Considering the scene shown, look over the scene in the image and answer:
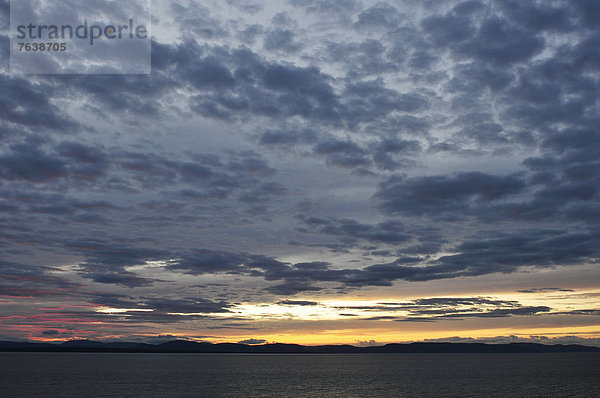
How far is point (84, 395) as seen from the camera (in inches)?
4099

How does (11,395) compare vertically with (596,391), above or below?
above

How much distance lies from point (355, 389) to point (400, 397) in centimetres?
2172

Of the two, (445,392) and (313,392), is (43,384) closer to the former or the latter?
(313,392)

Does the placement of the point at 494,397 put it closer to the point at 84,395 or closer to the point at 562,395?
the point at 562,395

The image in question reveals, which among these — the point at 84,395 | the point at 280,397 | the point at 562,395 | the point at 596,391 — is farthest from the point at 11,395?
the point at 596,391

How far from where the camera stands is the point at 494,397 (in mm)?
104938

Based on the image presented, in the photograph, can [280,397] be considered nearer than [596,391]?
Yes

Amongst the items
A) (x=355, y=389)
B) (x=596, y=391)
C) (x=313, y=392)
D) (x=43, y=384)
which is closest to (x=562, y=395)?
(x=596, y=391)

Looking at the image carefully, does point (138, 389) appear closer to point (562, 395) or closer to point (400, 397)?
point (400, 397)

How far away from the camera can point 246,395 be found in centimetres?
10806

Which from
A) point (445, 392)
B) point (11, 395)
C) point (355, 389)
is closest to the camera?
point (11, 395)

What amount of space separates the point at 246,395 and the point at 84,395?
35.4m

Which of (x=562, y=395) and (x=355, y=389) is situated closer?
(x=562, y=395)

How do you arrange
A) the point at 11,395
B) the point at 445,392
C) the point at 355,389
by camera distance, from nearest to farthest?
the point at 11,395
the point at 445,392
the point at 355,389
